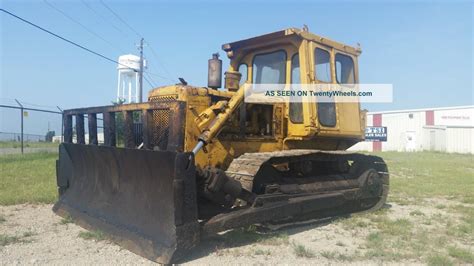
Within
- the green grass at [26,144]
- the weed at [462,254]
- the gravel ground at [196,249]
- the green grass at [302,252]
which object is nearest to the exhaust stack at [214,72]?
the gravel ground at [196,249]

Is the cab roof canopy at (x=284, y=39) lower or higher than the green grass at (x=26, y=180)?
higher

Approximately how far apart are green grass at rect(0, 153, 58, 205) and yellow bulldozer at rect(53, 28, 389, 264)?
1.32 meters

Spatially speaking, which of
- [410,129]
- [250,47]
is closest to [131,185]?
[250,47]

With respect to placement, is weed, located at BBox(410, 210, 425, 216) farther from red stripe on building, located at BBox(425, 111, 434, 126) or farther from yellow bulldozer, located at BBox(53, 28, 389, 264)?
red stripe on building, located at BBox(425, 111, 434, 126)

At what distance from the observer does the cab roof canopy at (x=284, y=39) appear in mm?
6438

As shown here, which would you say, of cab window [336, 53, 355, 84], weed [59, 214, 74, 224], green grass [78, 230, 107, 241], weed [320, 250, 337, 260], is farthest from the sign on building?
green grass [78, 230, 107, 241]

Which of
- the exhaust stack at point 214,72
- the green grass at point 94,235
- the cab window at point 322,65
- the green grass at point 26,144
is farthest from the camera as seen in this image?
the green grass at point 26,144

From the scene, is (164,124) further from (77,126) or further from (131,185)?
(77,126)

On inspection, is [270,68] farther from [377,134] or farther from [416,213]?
[377,134]

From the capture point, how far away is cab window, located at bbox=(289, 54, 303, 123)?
6586mm

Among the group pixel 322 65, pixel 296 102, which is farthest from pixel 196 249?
pixel 322 65

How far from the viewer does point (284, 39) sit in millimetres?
6664

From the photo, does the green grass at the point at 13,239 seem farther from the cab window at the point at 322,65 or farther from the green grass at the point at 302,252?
the cab window at the point at 322,65

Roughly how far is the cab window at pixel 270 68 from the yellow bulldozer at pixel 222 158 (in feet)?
0.06
